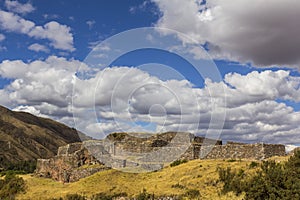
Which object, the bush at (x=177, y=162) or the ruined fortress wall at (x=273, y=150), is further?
the bush at (x=177, y=162)

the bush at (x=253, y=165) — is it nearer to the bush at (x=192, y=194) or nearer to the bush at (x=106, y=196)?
the bush at (x=192, y=194)

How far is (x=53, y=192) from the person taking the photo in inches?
1363

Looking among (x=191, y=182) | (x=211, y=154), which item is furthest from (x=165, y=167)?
(x=191, y=182)

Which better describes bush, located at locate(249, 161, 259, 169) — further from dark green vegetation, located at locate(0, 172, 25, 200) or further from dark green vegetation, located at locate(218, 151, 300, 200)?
dark green vegetation, located at locate(0, 172, 25, 200)

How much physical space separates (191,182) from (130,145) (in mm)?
16000

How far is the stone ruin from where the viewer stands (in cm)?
3236

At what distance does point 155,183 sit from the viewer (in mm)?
30203

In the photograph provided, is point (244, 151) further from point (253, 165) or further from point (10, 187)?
point (10, 187)

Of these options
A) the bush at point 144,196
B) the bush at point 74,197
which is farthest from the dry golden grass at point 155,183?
the bush at point 74,197

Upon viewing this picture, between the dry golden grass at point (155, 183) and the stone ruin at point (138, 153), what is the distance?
190 cm

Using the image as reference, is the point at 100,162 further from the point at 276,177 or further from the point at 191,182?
the point at 276,177

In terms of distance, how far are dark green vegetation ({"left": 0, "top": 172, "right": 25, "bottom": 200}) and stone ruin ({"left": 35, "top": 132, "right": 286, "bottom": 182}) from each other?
3.85 metres

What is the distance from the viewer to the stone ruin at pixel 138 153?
106 feet

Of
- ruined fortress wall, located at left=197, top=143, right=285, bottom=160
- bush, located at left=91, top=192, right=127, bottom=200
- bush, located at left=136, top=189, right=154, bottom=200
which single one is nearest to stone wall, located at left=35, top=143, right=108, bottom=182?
bush, located at left=91, top=192, right=127, bottom=200
